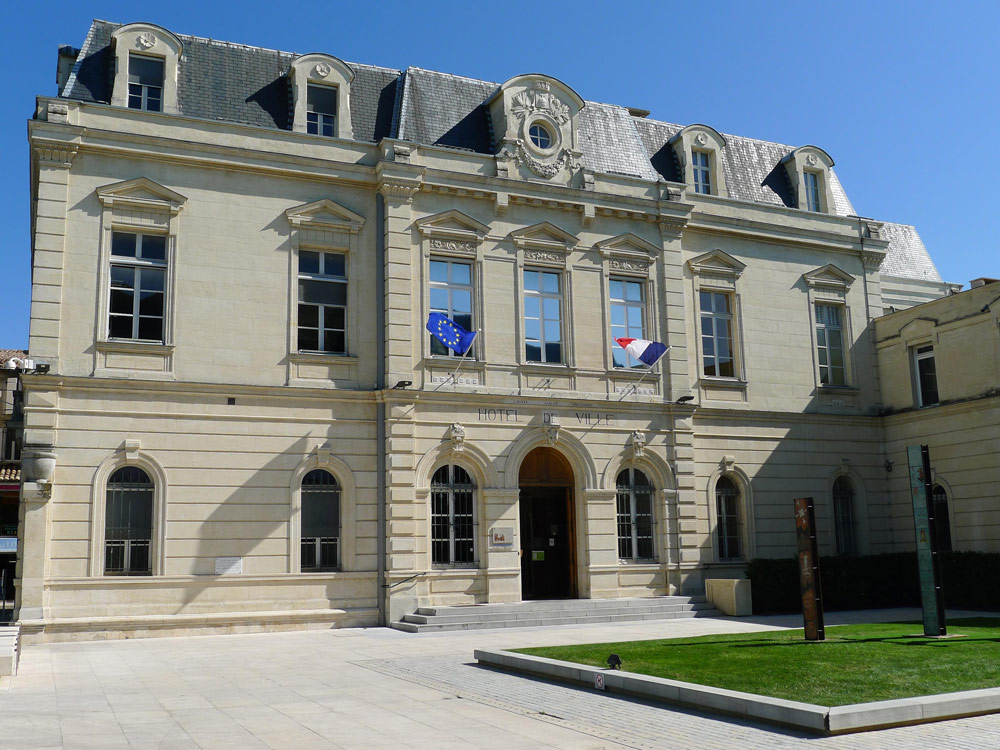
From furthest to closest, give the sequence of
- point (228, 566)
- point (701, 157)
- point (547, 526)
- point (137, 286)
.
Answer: point (701, 157) < point (547, 526) < point (137, 286) < point (228, 566)

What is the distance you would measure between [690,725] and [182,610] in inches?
494

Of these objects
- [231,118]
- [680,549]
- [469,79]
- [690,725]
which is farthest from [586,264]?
[690,725]

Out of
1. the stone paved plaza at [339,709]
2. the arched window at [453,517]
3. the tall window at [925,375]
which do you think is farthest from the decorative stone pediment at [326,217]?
the tall window at [925,375]

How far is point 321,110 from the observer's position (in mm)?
22125

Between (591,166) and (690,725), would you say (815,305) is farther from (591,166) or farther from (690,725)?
(690,725)

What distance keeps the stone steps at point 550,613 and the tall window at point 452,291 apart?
581cm

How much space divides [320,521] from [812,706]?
1335 centimetres

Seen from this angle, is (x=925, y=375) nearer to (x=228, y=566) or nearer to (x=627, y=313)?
(x=627, y=313)

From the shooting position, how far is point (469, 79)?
80.9 ft

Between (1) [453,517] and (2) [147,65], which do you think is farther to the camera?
(1) [453,517]

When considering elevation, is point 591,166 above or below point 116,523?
above

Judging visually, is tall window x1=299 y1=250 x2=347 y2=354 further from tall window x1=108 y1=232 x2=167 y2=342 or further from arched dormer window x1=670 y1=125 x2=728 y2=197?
arched dormer window x1=670 y1=125 x2=728 y2=197

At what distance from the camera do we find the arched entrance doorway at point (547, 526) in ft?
74.6

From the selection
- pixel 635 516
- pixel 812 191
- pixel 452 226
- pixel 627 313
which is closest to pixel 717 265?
pixel 627 313
